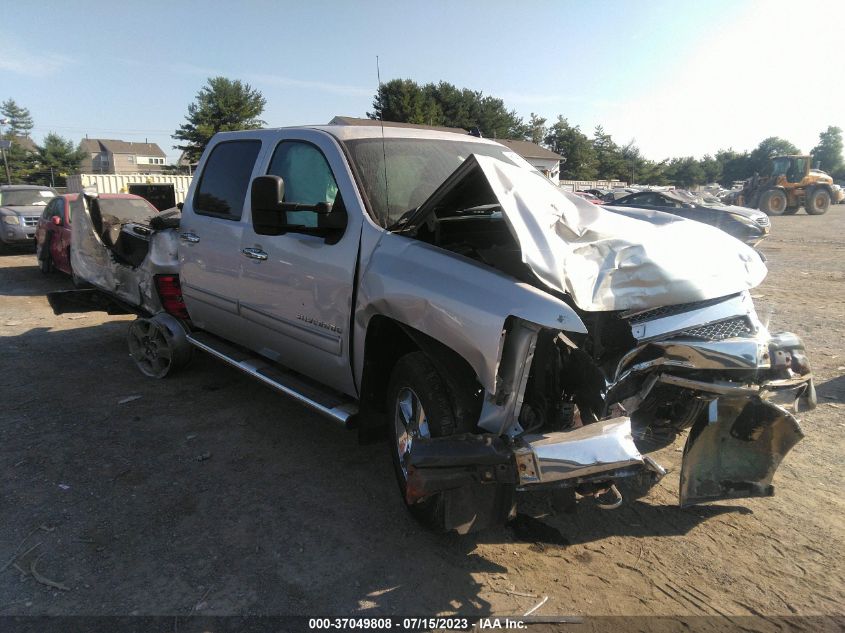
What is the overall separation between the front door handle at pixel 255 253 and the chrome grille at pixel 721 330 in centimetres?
274

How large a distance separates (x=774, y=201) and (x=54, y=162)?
6608 centimetres

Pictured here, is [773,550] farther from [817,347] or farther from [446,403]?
[817,347]

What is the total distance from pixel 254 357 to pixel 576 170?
254 feet

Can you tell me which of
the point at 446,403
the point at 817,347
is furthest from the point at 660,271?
the point at 817,347

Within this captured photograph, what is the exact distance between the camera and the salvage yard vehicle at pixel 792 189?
96.4 feet

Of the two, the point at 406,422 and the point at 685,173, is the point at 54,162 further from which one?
the point at 685,173

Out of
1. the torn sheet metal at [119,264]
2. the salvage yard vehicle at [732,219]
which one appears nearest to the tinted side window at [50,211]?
the torn sheet metal at [119,264]

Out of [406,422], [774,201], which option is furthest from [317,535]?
[774,201]

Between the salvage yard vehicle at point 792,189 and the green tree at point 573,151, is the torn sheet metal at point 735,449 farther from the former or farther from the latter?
the green tree at point 573,151

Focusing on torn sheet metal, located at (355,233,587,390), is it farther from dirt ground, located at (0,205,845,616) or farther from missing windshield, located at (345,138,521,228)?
dirt ground, located at (0,205,845,616)

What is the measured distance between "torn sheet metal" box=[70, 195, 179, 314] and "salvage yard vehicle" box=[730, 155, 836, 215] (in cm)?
3207

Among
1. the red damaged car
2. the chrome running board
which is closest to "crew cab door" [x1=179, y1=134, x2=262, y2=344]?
the chrome running board

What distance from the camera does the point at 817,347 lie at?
633cm

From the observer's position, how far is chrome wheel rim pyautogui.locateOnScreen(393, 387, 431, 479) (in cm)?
301
